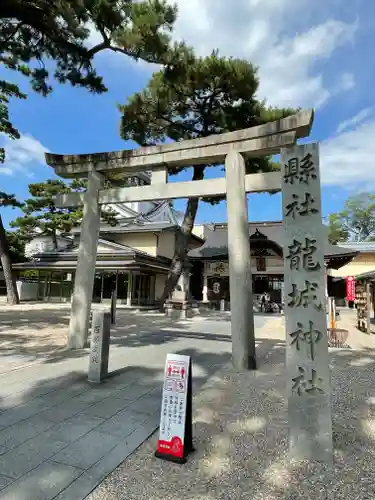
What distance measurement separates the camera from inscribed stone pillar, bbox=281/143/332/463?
115 inches

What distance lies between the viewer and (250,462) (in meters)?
2.84

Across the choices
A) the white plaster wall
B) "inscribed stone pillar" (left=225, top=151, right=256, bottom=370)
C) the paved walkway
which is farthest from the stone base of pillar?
the white plaster wall

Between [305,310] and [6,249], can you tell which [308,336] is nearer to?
[305,310]

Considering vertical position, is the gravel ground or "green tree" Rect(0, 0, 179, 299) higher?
"green tree" Rect(0, 0, 179, 299)

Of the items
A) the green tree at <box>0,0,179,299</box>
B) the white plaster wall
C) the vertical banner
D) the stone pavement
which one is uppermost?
the green tree at <box>0,0,179,299</box>

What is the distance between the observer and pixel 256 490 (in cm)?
245

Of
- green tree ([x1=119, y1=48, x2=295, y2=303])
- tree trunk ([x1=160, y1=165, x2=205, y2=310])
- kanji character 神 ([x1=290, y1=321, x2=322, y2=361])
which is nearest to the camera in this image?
kanji character 神 ([x1=290, y1=321, x2=322, y2=361])

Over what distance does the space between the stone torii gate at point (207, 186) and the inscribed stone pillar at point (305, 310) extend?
2.46 m

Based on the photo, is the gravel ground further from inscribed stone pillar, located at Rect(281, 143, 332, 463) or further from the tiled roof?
the tiled roof

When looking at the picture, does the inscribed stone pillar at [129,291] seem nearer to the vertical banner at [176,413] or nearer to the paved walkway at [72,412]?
the paved walkway at [72,412]

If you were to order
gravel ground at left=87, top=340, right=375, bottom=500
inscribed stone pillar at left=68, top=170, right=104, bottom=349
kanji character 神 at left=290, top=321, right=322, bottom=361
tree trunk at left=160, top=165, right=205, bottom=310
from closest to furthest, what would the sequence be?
gravel ground at left=87, top=340, right=375, bottom=500 → kanji character 神 at left=290, top=321, right=322, bottom=361 → inscribed stone pillar at left=68, top=170, right=104, bottom=349 → tree trunk at left=160, top=165, right=205, bottom=310

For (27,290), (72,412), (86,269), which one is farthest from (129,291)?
(72,412)

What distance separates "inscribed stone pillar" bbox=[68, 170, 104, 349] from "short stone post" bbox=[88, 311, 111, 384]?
88.5 inches

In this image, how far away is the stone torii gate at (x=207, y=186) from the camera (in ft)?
19.5
